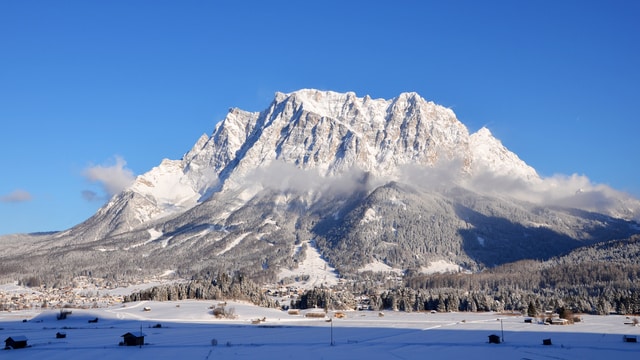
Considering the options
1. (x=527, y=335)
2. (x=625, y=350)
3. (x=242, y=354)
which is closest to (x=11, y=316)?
(x=242, y=354)

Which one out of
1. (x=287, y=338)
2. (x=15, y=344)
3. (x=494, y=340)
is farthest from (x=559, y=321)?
(x=15, y=344)

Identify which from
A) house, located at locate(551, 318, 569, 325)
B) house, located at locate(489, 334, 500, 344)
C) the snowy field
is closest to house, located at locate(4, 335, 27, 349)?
the snowy field

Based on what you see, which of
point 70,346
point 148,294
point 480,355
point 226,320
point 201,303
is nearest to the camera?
point 480,355

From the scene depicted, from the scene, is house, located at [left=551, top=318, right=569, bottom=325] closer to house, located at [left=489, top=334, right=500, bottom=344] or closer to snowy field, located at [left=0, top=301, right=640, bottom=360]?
snowy field, located at [left=0, top=301, right=640, bottom=360]

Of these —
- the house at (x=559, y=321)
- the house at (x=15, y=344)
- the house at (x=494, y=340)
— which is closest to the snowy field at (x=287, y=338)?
the house at (x=494, y=340)

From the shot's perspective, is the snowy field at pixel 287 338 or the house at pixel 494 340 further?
the house at pixel 494 340

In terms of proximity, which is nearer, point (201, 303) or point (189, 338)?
point (189, 338)

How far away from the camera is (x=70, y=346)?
86.1 metres

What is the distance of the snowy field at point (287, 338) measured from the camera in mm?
75812

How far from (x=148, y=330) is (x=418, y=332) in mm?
49620

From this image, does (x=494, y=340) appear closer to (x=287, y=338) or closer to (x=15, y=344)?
(x=287, y=338)

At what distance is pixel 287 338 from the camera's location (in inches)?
3888

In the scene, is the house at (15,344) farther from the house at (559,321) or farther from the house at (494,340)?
the house at (559,321)

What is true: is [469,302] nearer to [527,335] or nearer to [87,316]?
[527,335]
